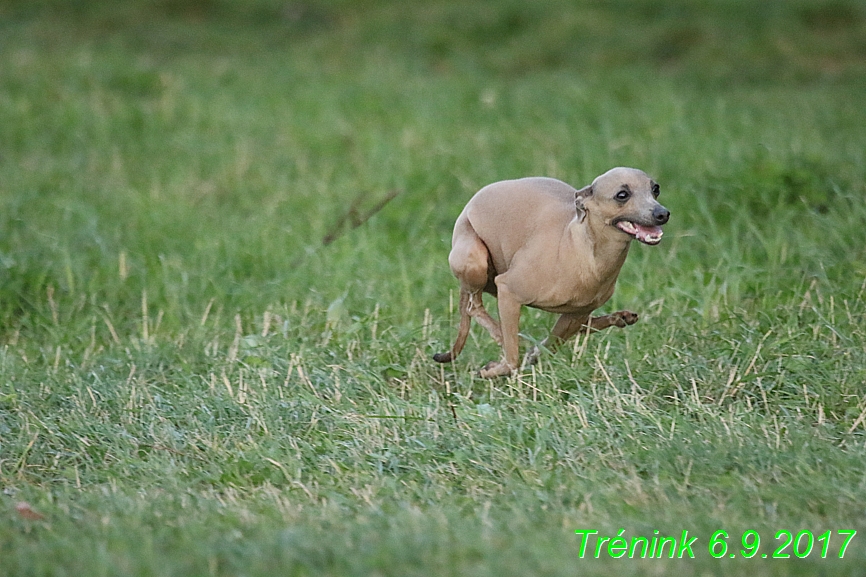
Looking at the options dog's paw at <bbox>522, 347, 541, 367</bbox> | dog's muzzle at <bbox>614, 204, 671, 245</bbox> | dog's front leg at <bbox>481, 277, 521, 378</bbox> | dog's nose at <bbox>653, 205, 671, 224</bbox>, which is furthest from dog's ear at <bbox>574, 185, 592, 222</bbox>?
dog's paw at <bbox>522, 347, 541, 367</bbox>

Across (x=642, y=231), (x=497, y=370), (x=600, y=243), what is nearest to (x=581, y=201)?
(x=600, y=243)

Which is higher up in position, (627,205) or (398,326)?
(627,205)

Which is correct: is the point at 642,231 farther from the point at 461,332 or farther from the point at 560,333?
the point at 461,332

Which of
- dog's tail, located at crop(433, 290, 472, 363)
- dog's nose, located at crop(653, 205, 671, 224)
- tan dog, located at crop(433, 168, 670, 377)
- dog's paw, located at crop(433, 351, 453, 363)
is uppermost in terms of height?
dog's nose, located at crop(653, 205, 671, 224)

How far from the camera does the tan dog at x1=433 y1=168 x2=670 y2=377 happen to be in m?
4.39

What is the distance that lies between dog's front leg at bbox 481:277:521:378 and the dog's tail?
0.17 metres

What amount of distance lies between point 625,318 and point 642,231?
673mm

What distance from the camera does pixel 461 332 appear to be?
507cm

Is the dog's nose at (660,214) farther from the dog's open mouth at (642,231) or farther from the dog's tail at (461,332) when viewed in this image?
the dog's tail at (461,332)

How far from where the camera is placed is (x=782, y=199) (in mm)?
7262

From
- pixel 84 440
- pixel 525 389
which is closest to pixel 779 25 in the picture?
pixel 525 389

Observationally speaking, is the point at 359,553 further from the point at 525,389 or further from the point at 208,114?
the point at 208,114

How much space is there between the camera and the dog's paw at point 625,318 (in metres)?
4.88

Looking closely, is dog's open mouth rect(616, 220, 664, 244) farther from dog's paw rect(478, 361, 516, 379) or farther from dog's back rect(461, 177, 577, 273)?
dog's paw rect(478, 361, 516, 379)
